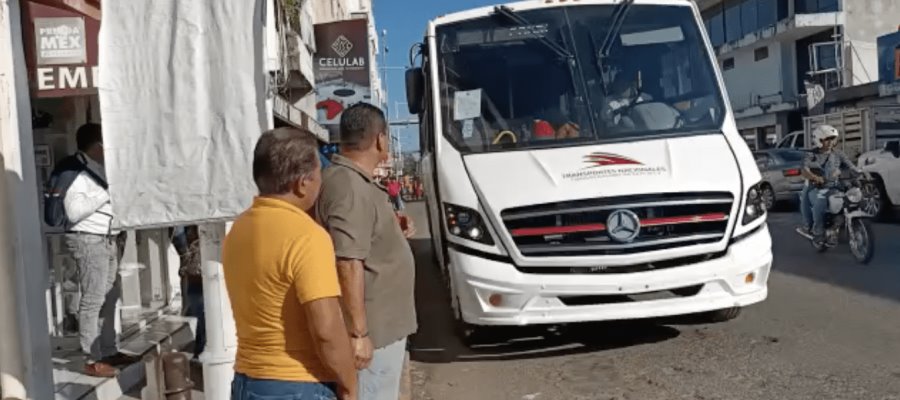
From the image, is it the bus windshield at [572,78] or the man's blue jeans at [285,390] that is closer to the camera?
the man's blue jeans at [285,390]

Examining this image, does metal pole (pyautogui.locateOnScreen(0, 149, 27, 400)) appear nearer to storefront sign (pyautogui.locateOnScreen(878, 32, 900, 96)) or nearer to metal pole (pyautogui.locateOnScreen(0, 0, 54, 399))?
metal pole (pyautogui.locateOnScreen(0, 0, 54, 399))

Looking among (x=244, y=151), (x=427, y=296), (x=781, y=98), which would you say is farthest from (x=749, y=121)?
(x=244, y=151)

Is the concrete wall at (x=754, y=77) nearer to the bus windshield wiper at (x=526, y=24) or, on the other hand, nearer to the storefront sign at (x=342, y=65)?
the storefront sign at (x=342, y=65)

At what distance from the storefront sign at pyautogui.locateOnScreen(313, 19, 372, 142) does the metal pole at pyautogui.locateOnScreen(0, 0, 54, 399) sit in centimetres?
1588

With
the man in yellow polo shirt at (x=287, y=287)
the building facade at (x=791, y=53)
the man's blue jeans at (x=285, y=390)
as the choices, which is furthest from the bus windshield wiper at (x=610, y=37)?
the building facade at (x=791, y=53)

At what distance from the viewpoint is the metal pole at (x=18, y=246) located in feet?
13.5

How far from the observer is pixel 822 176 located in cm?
1171

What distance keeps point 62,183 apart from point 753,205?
16.2 feet

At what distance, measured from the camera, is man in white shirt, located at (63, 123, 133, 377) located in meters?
6.17

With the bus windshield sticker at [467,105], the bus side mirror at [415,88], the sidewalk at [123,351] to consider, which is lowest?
the sidewalk at [123,351]

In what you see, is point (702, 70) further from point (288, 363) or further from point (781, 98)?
point (781, 98)

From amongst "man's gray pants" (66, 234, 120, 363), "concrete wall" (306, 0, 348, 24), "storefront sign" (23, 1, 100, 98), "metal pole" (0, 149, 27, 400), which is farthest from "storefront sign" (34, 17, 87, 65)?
"concrete wall" (306, 0, 348, 24)

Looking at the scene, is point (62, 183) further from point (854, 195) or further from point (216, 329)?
point (854, 195)

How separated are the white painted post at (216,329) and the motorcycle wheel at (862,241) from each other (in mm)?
8582
